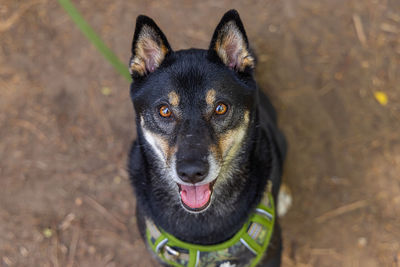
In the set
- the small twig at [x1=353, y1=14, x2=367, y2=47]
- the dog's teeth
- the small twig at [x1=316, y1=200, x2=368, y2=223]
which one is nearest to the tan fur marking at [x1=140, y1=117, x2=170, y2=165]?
the dog's teeth

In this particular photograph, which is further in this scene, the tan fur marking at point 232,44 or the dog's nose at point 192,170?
the tan fur marking at point 232,44

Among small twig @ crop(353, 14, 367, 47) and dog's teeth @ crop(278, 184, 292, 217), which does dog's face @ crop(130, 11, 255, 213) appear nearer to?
dog's teeth @ crop(278, 184, 292, 217)

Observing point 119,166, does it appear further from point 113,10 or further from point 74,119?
point 113,10

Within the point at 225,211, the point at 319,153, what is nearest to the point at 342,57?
the point at 319,153

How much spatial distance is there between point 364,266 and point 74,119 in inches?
134

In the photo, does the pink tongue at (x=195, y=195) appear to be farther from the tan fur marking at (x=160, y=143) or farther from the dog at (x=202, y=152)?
the tan fur marking at (x=160, y=143)

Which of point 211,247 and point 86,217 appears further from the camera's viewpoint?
point 86,217

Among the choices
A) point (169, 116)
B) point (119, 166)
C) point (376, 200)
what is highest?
point (169, 116)

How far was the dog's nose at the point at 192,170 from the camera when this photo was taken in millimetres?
2148

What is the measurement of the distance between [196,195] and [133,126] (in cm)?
190

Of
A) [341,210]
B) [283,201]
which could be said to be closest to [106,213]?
[283,201]

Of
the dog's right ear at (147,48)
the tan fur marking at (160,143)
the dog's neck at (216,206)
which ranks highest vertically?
the dog's right ear at (147,48)

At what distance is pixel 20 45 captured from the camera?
4.38 m

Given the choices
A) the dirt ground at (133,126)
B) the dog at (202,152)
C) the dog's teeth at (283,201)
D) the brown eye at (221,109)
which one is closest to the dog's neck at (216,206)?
the dog at (202,152)
